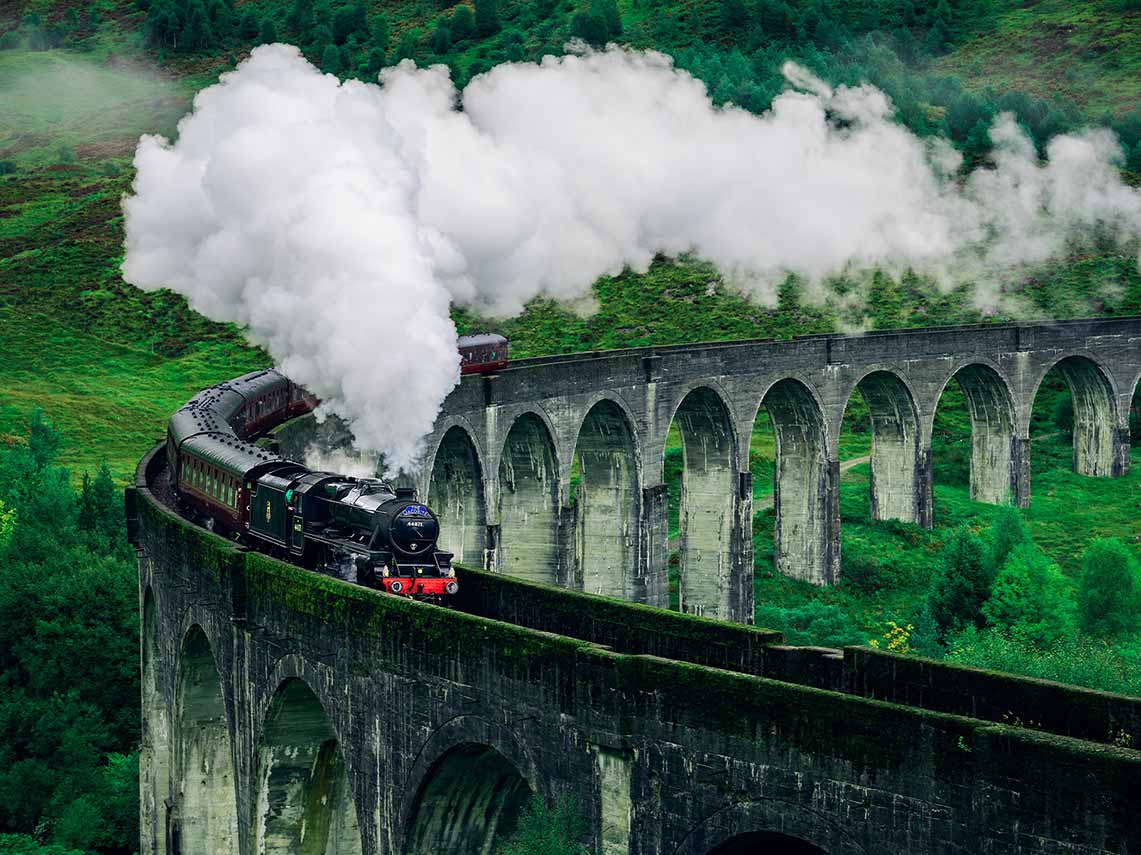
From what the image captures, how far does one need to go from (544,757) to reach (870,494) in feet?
159

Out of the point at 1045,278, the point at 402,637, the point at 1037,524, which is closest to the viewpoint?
the point at 402,637

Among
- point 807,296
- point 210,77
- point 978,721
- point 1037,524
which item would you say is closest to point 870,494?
point 1037,524

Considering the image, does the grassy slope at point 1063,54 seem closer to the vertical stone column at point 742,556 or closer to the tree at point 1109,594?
the vertical stone column at point 742,556

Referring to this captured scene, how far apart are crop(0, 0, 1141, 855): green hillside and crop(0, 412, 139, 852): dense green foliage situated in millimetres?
84

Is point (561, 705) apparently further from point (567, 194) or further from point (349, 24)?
point (349, 24)

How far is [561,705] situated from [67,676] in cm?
3148

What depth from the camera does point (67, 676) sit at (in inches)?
1934

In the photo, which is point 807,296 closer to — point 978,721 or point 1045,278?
point 1045,278

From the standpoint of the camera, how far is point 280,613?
28688 millimetres

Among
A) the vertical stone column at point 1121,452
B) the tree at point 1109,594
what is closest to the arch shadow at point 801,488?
the tree at point 1109,594

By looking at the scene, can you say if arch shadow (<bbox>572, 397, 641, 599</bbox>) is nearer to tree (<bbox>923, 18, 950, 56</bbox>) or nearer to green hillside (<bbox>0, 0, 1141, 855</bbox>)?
green hillside (<bbox>0, 0, 1141, 855</bbox>)

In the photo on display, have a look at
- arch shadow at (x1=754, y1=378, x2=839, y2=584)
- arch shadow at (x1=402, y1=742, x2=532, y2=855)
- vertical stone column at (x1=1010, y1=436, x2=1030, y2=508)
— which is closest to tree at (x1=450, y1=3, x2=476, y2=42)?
vertical stone column at (x1=1010, y1=436, x2=1030, y2=508)

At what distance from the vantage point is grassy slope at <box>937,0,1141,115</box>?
12362cm

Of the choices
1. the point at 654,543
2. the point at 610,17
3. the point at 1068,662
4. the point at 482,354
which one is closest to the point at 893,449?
the point at 654,543
